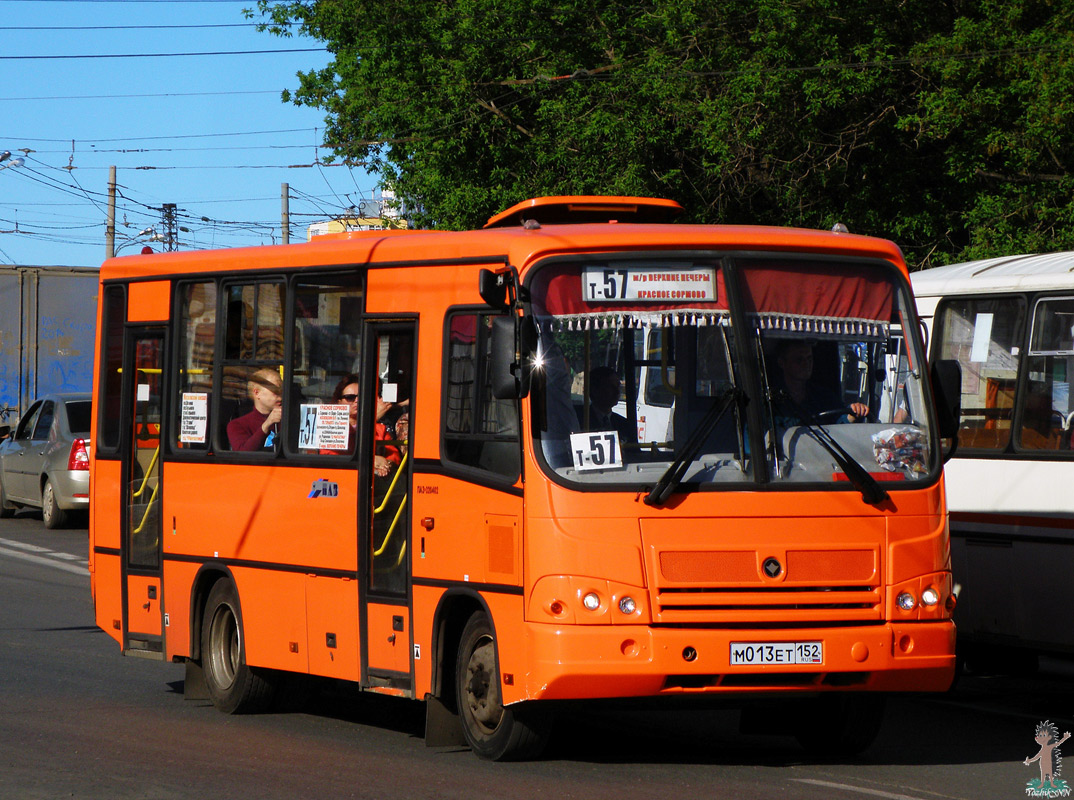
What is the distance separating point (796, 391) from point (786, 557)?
83cm

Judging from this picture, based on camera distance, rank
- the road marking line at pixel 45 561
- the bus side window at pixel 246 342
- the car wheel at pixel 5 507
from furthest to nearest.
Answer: the car wheel at pixel 5 507 → the road marking line at pixel 45 561 → the bus side window at pixel 246 342

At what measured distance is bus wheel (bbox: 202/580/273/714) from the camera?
1062 centimetres

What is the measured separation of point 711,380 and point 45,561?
544 inches

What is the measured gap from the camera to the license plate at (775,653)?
25.5 feet

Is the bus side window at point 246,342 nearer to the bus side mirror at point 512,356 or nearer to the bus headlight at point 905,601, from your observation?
the bus side mirror at point 512,356

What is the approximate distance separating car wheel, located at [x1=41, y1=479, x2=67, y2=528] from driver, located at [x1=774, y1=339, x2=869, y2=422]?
17.7 metres

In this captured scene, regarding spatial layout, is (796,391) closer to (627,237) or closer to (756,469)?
(756,469)

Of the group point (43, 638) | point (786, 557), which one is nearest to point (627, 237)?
point (786, 557)

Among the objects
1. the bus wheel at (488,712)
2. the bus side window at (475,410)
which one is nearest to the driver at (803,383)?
the bus side window at (475,410)

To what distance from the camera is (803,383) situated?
824 cm

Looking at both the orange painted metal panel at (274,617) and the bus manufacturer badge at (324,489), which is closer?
the bus manufacturer badge at (324,489)

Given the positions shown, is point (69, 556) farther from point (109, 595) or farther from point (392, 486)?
point (392, 486)

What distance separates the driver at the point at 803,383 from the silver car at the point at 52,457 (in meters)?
16.6

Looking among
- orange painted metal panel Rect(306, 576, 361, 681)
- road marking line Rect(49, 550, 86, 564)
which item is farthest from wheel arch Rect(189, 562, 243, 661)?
road marking line Rect(49, 550, 86, 564)
